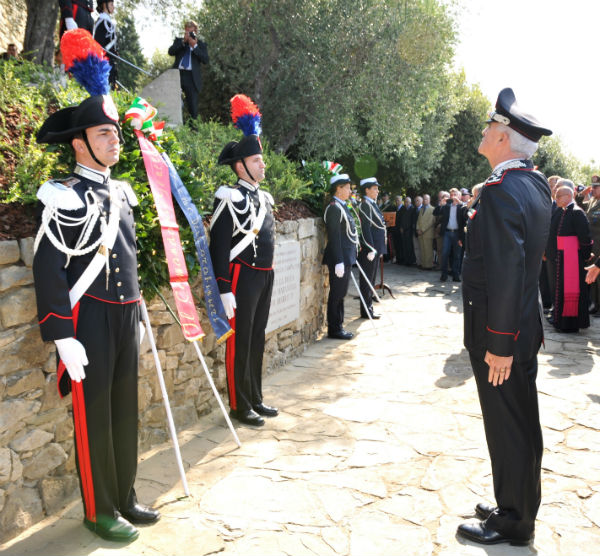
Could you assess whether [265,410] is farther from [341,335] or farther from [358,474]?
[341,335]

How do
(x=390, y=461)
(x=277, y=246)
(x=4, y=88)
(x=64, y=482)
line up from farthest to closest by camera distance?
(x=277, y=246)
(x=4, y=88)
(x=390, y=461)
(x=64, y=482)

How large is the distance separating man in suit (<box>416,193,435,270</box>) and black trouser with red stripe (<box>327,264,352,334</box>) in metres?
7.24

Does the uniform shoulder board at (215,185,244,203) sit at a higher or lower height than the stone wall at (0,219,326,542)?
higher

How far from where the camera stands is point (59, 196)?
104 inches

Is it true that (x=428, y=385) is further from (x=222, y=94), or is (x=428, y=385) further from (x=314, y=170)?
(x=222, y=94)

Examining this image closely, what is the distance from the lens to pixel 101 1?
7.57 metres

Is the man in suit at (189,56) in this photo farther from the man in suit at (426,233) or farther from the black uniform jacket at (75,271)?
the man in suit at (426,233)

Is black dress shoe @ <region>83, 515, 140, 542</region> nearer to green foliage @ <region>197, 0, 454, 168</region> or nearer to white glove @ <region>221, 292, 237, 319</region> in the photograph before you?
white glove @ <region>221, 292, 237, 319</region>

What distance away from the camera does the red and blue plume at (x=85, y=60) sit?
2.84 metres

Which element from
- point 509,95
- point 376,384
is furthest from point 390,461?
point 509,95

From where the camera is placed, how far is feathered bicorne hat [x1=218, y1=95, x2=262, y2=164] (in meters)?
4.28

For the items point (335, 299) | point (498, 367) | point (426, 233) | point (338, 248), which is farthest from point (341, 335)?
point (426, 233)

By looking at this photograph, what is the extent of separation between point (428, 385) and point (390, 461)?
5.58 feet

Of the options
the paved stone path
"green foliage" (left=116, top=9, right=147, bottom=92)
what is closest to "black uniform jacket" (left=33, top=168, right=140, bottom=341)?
the paved stone path
